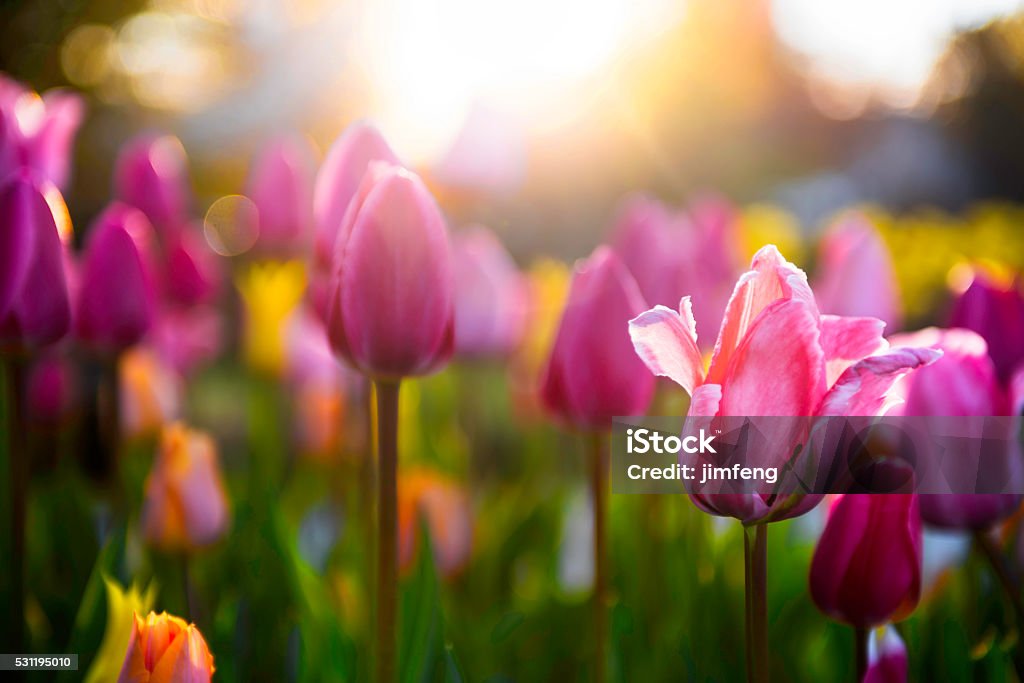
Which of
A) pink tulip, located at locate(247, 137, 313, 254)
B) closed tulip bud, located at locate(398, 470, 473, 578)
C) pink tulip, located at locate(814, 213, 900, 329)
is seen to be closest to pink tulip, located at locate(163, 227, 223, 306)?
pink tulip, located at locate(247, 137, 313, 254)

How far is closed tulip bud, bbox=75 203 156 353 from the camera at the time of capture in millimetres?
1213

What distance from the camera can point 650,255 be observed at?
1459 mm

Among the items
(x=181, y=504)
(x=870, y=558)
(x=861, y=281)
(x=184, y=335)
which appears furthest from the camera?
(x=184, y=335)

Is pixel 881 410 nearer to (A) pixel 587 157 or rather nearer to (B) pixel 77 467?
(B) pixel 77 467

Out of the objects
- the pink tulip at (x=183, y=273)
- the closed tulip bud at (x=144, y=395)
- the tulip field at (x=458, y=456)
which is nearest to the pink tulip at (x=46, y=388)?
the tulip field at (x=458, y=456)

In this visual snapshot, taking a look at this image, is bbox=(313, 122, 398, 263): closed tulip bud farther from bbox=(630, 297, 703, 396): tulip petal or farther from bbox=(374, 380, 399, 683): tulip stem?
bbox=(630, 297, 703, 396): tulip petal

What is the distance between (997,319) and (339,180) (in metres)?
0.80

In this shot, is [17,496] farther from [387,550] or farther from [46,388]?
[46,388]

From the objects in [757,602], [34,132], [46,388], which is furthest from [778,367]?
[46,388]

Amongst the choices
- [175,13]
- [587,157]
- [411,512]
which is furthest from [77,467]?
[587,157]

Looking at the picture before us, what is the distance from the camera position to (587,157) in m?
8.19

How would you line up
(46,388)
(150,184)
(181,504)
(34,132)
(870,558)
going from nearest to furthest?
(870,558) → (34,132) → (181,504) → (150,184) → (46,388)

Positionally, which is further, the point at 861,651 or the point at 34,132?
the point at 34,132

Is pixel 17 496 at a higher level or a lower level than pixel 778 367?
lower
